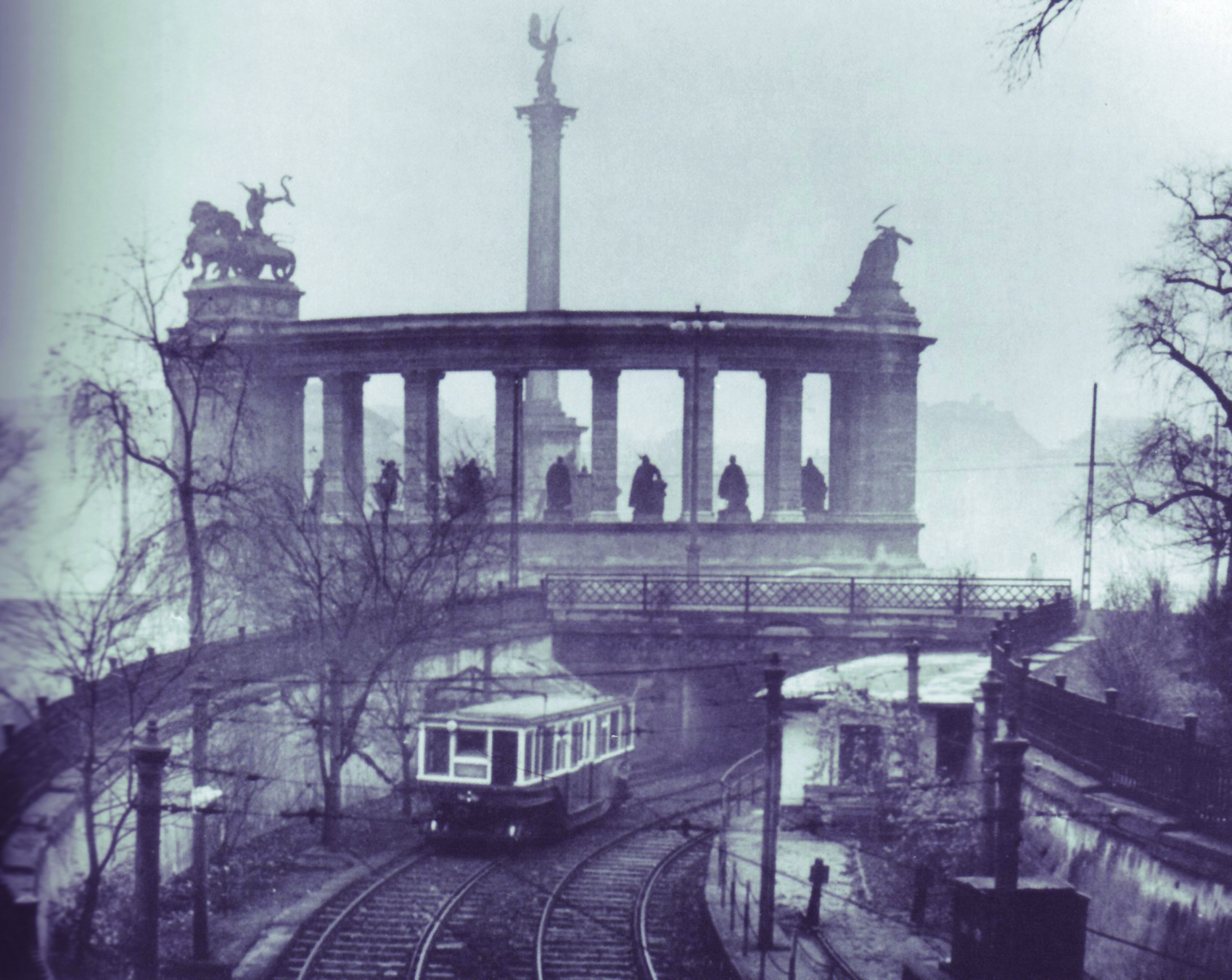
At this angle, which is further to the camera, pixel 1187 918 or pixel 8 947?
pixel 1187 918

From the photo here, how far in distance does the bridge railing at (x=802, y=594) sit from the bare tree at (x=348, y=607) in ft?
17.8

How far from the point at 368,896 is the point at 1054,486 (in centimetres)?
7043

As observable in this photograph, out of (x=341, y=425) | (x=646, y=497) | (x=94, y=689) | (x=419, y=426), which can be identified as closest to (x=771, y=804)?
(x=94, y=689)

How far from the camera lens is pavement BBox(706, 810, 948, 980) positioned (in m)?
17.8

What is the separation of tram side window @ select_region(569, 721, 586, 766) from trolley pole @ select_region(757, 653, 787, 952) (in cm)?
424

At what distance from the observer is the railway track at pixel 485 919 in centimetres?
1706

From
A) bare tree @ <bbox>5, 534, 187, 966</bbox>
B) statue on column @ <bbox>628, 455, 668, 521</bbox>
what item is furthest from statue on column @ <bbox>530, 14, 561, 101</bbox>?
bare tree @ <bbox>5, 534, 187, 966</bbox>

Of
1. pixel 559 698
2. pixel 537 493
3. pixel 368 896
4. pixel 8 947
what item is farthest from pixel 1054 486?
pixel 8 947

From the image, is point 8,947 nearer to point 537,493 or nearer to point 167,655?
point 167,655

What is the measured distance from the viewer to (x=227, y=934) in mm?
17453

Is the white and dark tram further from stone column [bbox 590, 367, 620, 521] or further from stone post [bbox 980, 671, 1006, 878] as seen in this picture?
stone column [bbox 590, 367, 620, 521]

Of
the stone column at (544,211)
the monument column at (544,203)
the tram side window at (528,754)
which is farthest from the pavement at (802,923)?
the stone column at (544,211)

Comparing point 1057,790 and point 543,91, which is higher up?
point 543,91

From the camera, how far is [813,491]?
4278 centimetres
